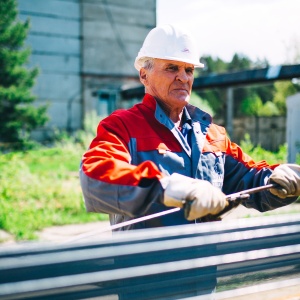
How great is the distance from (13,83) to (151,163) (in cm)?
1748

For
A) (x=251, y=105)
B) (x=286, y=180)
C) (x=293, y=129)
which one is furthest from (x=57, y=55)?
(x=286, y=180)

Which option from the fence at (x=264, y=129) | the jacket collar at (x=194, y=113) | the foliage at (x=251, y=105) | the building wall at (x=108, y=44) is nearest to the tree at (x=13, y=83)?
the building wall at (x=108, y=44)

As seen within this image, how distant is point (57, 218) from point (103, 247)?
631 cm

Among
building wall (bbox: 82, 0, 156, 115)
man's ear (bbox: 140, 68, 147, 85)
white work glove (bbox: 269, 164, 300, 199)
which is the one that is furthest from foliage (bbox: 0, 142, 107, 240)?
building wall (bbox: 82, 0, 156, 115)

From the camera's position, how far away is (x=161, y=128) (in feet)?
7.73

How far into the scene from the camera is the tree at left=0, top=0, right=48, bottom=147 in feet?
59.3

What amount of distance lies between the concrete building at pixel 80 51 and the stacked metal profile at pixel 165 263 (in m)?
20.5

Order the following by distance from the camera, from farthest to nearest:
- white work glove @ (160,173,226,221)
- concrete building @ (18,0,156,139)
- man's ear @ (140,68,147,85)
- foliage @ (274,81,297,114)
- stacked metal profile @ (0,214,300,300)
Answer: foliage @ (274,81,297,114) < concrete building @ (18,0,156,139) < man's ear @ (140,68,147,85) < white work glove @ (160,173,226,221) < stacked metal profile @ (0,214,300,300)

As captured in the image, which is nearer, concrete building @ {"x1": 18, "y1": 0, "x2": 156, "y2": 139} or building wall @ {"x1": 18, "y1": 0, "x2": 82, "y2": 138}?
building wall @ {"x1": 18, "y1": 0, "x2": 82, "y2": 138}

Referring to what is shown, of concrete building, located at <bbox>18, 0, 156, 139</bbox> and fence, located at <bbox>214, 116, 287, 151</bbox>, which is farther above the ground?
concrete building, located at <bbox>18, 0, 156, 139</bbox>

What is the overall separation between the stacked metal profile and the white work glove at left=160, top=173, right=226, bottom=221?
13cm

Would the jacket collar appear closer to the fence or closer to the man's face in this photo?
the man's face

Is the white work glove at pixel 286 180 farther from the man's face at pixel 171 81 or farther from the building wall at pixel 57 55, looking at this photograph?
the building wall at pixel 57 55

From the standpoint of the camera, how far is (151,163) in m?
1.85
